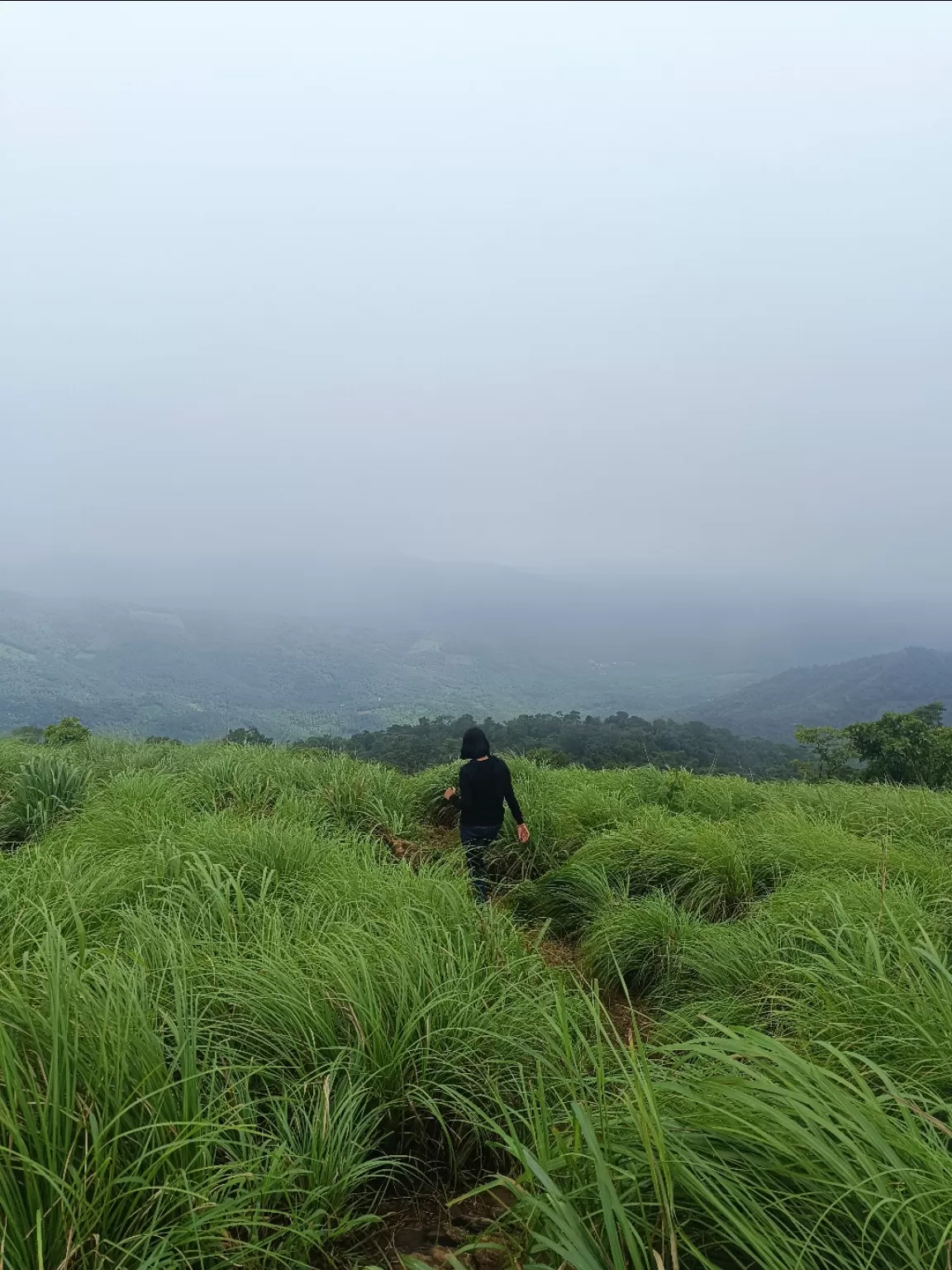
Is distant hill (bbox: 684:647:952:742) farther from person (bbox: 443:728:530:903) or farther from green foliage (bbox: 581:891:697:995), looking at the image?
green foliage (bbox: 581:891:697:995)

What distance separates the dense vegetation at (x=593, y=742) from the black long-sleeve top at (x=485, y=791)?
1506cm

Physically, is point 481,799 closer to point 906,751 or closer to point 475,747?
point 475,747

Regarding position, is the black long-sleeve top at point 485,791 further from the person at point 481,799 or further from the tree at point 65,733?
the tree at point 65,733

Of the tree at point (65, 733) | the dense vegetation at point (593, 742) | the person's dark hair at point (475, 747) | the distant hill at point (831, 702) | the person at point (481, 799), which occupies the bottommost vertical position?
the distant hill at point (831, 702)

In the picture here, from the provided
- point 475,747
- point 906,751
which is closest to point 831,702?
point 906,751

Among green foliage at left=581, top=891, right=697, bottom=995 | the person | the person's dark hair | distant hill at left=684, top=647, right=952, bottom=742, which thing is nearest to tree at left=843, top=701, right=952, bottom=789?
the person

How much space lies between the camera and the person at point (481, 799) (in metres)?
5.03

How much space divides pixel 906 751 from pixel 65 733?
21.3 metres

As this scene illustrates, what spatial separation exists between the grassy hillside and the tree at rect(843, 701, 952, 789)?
1592 centimetres

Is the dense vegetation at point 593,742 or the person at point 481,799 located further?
the dense vegetation at point 593,742

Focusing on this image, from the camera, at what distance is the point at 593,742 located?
108 feet

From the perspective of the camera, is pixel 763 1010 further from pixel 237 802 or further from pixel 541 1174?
pixel 237 802

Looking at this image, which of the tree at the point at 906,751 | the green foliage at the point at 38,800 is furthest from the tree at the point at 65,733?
the tree at the point at 906,751

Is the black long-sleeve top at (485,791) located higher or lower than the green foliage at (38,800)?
higher
